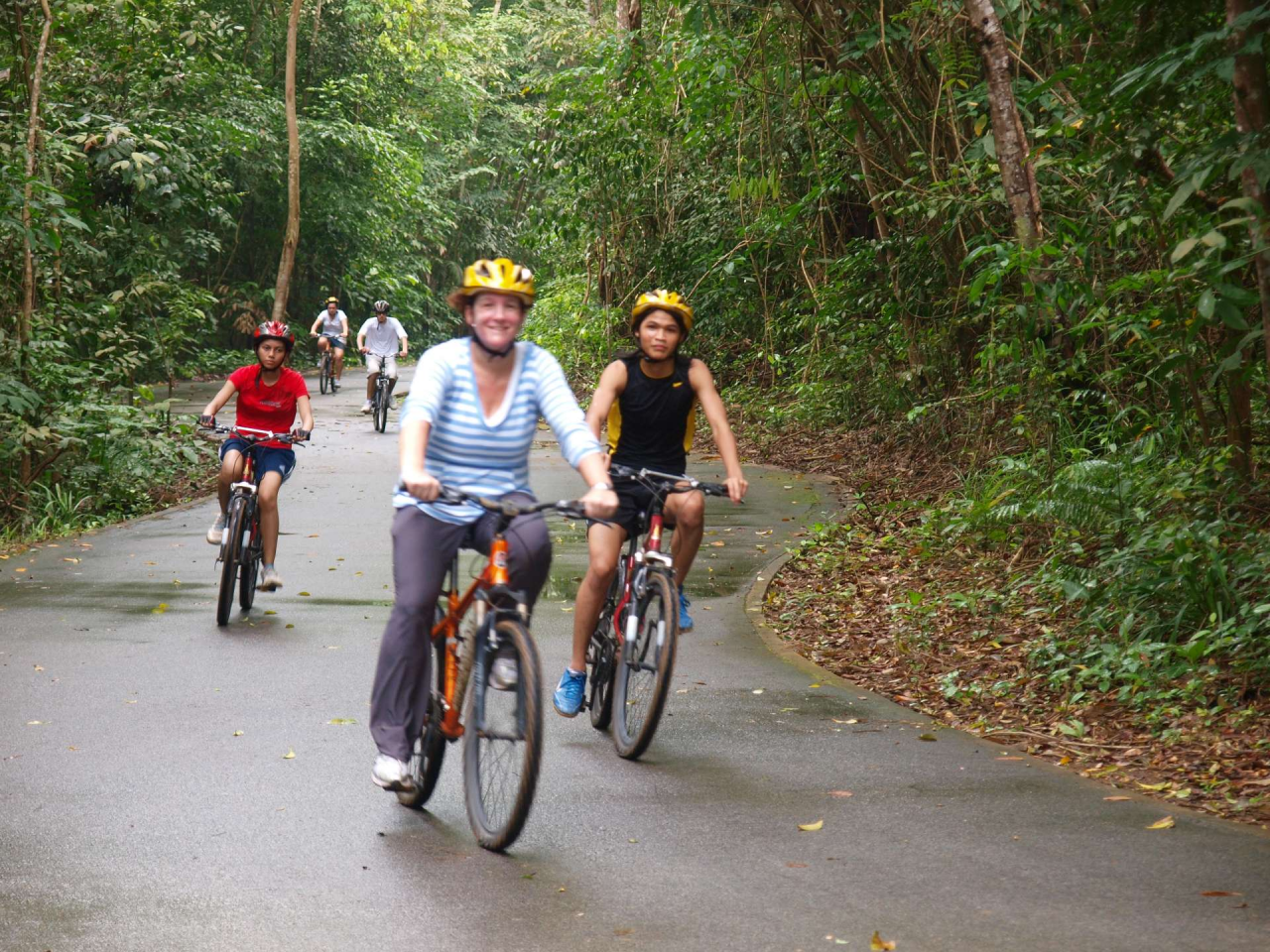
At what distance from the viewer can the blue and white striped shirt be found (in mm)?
5301

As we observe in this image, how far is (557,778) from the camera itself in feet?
20.4

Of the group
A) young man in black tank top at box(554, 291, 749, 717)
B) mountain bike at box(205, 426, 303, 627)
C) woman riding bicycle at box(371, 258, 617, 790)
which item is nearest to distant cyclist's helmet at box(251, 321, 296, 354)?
mountain bike at box(205, 426, 303, 627)

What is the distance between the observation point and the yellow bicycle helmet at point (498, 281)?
17.2 ft

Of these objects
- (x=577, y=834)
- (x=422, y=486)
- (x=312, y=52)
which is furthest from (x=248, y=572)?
(x=312, y=52)

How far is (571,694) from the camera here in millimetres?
6992

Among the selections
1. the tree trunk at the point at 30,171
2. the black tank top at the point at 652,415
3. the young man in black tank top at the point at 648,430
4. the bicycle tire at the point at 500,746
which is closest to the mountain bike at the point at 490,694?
the bicycle tire at the point at 500,746

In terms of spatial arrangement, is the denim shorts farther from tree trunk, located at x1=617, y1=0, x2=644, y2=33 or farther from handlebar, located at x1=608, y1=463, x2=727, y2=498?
tree trunk, located at x1=617, y1=0, x2=644, y2=33

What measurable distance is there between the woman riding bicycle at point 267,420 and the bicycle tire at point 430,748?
459cm

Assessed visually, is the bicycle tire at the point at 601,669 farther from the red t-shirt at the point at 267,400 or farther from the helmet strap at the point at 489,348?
the red t-shirt at the point at 267,400

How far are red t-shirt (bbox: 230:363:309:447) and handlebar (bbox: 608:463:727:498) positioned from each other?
413cm

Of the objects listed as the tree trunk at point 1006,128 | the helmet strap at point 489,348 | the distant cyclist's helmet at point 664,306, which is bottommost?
the helmet strap at point 489,348

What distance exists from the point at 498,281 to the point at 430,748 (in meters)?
1.78

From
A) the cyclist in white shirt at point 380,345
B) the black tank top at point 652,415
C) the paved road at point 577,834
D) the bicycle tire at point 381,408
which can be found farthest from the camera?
the cyclist in white shirt at point 380,345

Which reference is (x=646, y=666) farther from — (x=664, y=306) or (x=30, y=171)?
(x=30, y=171)
